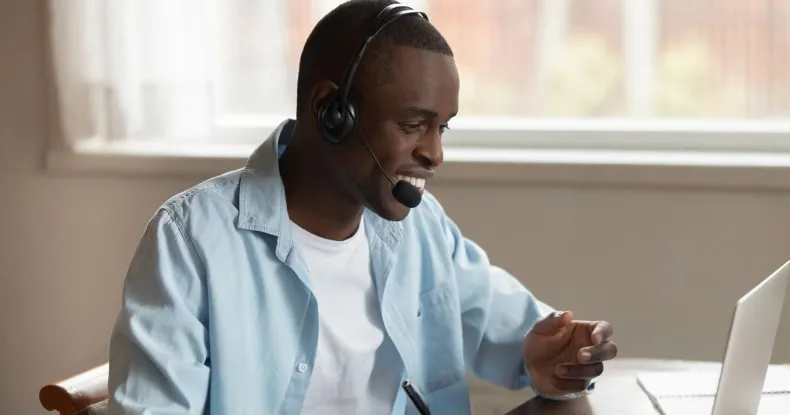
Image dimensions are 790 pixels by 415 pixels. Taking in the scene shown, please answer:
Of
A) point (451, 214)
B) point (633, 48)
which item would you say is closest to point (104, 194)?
point (451, 214)

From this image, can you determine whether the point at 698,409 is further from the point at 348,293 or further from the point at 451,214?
the point at 451,214

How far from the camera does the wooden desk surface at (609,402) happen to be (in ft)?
4.05

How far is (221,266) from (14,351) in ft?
4.12

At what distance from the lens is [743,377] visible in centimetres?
109

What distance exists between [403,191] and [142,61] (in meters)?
1.06

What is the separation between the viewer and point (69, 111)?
82.5 inches

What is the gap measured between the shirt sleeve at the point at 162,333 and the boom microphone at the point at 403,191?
239mm

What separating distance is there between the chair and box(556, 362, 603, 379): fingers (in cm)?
56

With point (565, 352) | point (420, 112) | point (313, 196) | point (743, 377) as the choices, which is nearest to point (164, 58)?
point (313, 196)

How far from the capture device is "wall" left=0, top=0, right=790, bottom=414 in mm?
1976

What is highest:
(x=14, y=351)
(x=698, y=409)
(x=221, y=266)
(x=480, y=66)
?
(x=480, y=66)

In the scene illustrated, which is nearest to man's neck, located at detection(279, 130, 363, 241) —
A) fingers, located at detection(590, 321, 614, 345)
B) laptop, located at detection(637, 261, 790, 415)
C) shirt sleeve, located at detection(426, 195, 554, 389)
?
shirt sleeve, located at detection(426, 195, 554, 389)

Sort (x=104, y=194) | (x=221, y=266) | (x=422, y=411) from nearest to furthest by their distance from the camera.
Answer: (x=221, y=266) < (x=422, y=411) < (x=104, y=194)

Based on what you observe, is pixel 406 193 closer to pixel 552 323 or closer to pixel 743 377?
pixel 552 323
